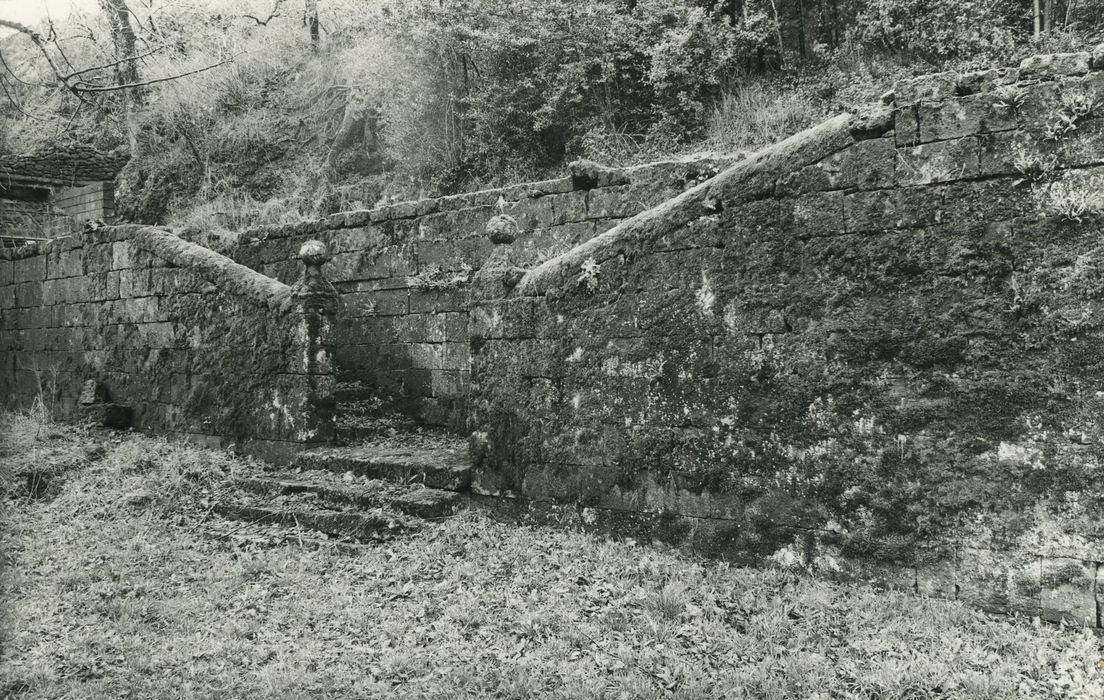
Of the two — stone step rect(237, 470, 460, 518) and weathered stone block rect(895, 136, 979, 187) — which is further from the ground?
weathered stone block rect(895, 136, 979, 187)

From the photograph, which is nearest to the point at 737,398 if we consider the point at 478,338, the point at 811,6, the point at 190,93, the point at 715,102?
the point at 478,338

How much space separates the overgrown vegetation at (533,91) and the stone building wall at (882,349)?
182 inches

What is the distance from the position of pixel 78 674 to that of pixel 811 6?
11418 millimetres

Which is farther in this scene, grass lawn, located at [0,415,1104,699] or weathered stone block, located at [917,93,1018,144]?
weathered stone block, located at [917,93,1018,144]

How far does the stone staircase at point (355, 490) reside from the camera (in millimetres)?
6340

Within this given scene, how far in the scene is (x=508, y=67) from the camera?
39.6 feet

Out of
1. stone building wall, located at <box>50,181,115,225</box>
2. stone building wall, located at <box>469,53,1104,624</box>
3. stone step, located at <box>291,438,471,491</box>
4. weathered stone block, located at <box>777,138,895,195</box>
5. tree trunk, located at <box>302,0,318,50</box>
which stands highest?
tree trunk, located at <box>302,0,318,50</box>

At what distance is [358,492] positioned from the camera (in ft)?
22.0

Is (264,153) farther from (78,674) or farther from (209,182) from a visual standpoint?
(78,674)

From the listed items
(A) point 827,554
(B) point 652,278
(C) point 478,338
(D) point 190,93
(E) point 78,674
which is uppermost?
(D) point 190,93

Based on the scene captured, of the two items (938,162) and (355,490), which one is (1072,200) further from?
(355,490)

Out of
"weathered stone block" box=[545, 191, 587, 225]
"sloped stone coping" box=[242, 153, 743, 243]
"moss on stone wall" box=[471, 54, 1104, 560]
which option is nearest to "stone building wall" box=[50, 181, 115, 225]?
"sloped stone coping" box=[242, 153, 743, 243]

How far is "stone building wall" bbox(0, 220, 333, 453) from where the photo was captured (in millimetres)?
7965

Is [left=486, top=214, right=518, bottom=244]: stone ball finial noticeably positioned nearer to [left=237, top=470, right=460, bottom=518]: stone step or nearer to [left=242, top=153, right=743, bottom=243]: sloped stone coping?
[left=242, top=153, right=743, bottom=243]: sloped stone coping
